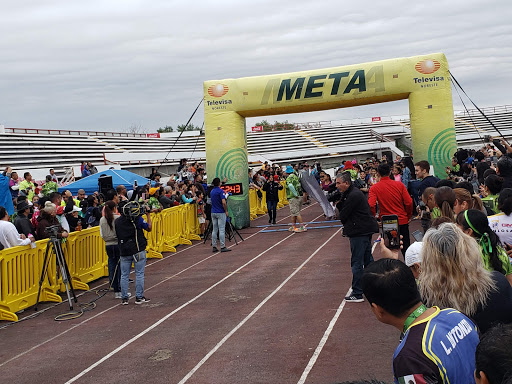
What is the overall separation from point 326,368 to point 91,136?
47542 mm

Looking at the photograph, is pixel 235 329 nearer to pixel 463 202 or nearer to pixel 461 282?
pixel 463 202

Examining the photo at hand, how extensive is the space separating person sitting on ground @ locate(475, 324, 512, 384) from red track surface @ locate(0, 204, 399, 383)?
3856 millimetres

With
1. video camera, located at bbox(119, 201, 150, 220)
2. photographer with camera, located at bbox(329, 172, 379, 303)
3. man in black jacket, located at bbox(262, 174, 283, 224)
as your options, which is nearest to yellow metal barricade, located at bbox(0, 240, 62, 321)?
video camera, located at bbox(119, 201, 150, 220)

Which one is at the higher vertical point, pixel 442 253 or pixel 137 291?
pixel 442 253

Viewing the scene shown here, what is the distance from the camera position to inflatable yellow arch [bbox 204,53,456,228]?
1650 centimetres

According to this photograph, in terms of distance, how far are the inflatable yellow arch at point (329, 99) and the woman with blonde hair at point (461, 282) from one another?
45.8 ft

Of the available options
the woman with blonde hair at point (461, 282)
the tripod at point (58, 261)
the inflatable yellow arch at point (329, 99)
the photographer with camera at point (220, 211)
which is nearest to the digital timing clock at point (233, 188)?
the inflatable yellow arch at point (329, 99)

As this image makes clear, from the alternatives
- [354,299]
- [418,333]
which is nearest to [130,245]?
[354,299]

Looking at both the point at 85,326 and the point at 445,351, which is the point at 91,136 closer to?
the point at 85,326

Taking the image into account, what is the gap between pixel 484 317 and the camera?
10.5 feet

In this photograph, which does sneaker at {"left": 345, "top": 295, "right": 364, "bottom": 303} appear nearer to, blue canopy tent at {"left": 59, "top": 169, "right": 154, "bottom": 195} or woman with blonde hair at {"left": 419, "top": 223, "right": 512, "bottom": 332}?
woman with blonde hair at {"left": 419, "top": 223, "right": 512, "bottom": 332}

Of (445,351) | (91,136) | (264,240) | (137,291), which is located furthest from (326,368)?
(91,136)

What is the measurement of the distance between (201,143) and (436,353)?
54371mm

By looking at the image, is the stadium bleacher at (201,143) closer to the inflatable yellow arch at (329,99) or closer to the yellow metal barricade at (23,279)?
the inflatable yellow arch at (329,99)
